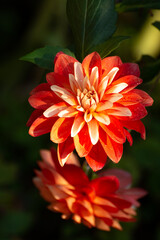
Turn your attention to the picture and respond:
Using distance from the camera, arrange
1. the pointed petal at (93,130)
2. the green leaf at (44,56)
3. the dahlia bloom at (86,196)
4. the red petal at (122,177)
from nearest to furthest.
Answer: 1. the pointed petal at (93,130)
2. the green leaf at (44,56)
3. the dahlia bloom at (86,196)
4. the red petal at (122,177)

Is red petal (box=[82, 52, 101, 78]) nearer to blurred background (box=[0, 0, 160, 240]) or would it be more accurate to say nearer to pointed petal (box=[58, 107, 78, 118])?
pointed petal (box=[58, 107, 78, 118])

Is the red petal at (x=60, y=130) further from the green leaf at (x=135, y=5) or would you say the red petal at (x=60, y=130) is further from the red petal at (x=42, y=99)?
the green leaf at (x=135, y=5)

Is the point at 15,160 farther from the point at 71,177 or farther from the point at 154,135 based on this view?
the point at 71,177

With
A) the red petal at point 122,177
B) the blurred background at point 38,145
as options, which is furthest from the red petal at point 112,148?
the blurred background at point 38,145

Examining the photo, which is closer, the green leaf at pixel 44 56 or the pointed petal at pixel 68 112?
the pointed petal at pixel 68 112

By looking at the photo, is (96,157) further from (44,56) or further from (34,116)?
(44,56)
